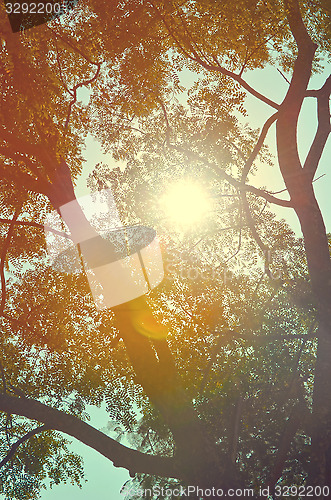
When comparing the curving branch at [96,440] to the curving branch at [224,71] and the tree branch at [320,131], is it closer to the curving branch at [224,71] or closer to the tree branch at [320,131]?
the tree branch at [320,131]

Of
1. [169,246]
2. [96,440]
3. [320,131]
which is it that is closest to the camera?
[96,440]

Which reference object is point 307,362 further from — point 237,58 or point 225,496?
point 237,58

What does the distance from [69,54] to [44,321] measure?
25.8 feet

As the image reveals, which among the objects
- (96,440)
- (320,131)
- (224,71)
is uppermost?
(224,71)

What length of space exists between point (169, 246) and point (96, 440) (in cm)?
767

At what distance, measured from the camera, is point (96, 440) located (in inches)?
239

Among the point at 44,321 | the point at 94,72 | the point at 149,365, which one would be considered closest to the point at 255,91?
the point at 94,72

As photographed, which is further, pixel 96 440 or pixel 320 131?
pixel 320 131

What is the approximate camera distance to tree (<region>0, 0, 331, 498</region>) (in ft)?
21.8

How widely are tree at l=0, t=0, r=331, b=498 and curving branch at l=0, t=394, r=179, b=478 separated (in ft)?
0.07

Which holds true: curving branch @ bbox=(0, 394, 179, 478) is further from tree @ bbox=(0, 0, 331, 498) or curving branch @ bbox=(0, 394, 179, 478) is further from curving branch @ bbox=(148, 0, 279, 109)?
curving branch @ bbox=(148, 0, 279, 109)

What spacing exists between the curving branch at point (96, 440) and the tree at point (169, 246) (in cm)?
2

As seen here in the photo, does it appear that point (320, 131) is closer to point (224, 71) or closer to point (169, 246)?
point (224, 71)

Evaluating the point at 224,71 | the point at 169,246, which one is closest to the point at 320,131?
the point at 224,71
